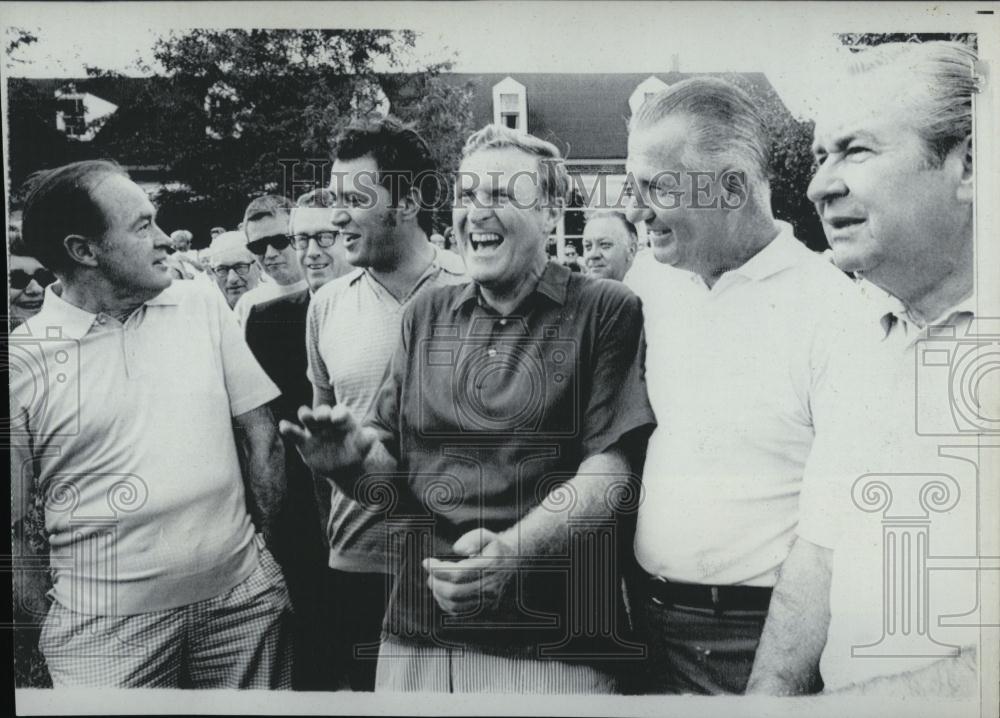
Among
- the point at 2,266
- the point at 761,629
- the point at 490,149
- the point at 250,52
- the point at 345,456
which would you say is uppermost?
the point at 250,52

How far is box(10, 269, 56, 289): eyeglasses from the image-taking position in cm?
423

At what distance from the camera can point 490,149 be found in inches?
162

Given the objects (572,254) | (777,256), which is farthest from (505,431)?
(777,256)

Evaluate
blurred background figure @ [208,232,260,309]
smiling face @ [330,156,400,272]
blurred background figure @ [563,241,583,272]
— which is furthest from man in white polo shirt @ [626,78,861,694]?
blurred background figure @ [208,232,260,309]

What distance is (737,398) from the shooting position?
13.3 feet

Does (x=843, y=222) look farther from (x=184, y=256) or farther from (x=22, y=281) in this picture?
(x=22, y=281)

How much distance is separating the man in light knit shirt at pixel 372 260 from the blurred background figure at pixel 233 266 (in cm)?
27

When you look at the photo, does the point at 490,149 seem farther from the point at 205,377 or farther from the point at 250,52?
the point at 205,377

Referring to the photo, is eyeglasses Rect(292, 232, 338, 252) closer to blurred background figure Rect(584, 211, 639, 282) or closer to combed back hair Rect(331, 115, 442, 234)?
combed back hair Rect(331, 115, 442, 234)

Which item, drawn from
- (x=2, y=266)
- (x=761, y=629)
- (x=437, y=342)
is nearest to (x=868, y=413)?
(x=761, y=629)

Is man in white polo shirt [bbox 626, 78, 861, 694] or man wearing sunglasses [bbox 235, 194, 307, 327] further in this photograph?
man wearing sunglasses [bbox 235, 194, 307, 327]

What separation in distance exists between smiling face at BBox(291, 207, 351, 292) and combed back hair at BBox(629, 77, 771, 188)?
120cm

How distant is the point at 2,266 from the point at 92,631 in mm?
1473

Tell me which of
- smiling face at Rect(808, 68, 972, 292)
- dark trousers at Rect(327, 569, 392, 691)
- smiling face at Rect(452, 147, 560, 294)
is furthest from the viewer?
dark trousers at Rect(327, 569, 392, 691)
